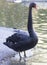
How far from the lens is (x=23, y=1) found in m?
16.3

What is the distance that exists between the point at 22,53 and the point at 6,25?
11.6ft

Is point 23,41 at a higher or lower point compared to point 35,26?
higher

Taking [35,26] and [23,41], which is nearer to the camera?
[23,41]

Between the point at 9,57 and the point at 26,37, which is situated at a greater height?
the point at 26,37

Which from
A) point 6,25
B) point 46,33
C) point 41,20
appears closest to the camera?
point 46,33

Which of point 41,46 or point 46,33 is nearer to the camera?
point 41,46

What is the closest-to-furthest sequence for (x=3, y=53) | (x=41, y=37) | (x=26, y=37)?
(x=26, y=37) < (x=3, y=53) < (x=41, y=37)

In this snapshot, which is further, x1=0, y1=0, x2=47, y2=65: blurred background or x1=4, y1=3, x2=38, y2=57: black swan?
x1=0, y1=0, x2=47, y2=65: blurred background

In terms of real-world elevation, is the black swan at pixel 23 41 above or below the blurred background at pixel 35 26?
above

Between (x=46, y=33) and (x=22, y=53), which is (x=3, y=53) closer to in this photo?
(x=22, y=53)

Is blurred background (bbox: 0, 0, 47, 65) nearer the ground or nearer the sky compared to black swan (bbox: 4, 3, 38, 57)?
nearer the ground

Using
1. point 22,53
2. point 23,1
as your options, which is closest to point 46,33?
point 22,53

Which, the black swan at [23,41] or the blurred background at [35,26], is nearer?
the black swan at [23,41]

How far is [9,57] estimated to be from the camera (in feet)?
19.7
